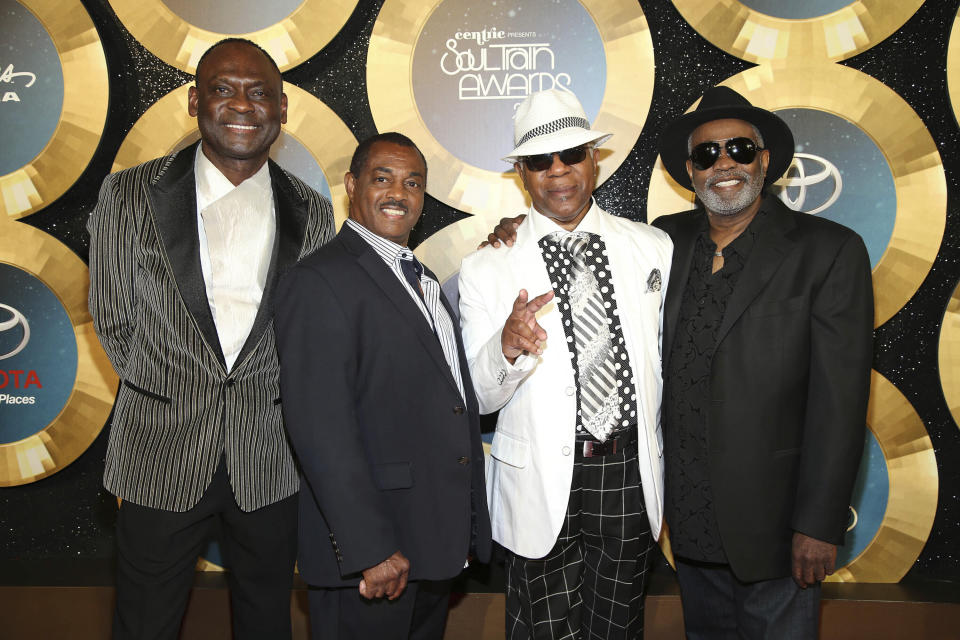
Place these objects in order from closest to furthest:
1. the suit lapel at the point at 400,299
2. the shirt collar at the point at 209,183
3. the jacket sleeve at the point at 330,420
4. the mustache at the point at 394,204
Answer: the jacket sleeve at the point at 330,420 → the suit lapel at the point at 400,299 → the mustache at the point at 394,204 → the shirt collar at the point at 209,183

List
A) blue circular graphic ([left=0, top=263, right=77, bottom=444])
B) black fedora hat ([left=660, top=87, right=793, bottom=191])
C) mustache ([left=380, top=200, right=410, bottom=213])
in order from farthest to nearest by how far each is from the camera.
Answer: blue circular graphic ([left=0, top=263, right=77, bottom=444])
black fedora hat ([left=660, top=87, right=793, bottom=191])
mustache ([left=380, top=200, right=410, bottom=213])

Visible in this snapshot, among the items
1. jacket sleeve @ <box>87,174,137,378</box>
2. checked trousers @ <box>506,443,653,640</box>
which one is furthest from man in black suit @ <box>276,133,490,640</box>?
jacket sleeve @ <box>87,174,137,378</box>

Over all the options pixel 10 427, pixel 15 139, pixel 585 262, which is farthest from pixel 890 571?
pixel 15 139

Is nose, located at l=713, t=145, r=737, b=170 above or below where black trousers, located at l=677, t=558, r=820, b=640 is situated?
above

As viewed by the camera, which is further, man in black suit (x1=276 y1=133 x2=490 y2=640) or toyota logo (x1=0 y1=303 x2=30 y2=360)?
toyota logo (x1=0 y1=303 x2=30 y2=360)

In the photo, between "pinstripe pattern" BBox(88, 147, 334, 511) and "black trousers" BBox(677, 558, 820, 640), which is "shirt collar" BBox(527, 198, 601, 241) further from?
"black trousers" BBox(677, 558, 820, 640)

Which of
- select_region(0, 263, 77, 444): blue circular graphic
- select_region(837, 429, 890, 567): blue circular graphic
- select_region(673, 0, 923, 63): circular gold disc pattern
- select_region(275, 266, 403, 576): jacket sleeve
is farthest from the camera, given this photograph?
select_region(0, 263, 77, 444): blue circular graphic

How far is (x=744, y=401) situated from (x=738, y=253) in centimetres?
47

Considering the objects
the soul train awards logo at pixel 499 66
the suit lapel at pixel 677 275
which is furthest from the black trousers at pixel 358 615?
the soul train awards logo at pixel 499 66

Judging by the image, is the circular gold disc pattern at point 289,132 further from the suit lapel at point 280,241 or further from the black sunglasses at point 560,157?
the black sunglasses at point 560,157

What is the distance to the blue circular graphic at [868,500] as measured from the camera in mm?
2852

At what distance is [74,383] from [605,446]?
2376 millimetres

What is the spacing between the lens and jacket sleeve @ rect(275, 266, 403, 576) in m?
1.68

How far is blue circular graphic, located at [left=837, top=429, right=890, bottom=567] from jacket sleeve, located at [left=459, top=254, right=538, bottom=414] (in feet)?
Answer: 5.86
